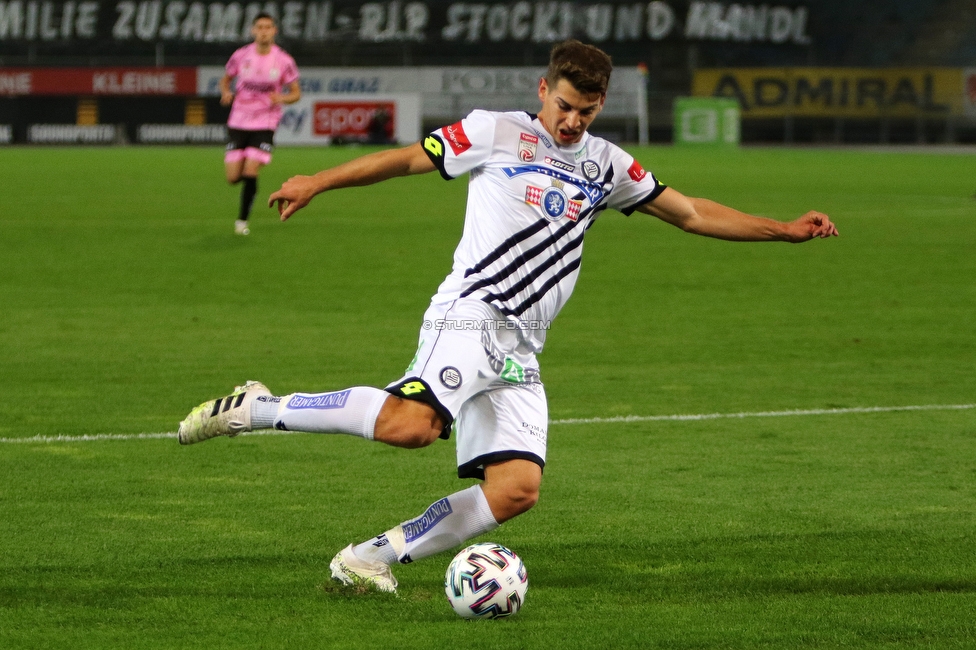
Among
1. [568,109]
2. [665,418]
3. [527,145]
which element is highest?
[568,109]

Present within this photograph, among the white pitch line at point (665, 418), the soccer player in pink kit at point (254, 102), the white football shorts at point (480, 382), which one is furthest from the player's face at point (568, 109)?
the soccer player in pink kit at point (254, 102)

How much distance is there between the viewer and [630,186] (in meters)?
5.14

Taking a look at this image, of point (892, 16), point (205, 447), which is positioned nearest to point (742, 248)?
point (205, 447)

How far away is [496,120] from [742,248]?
11408 millimetres

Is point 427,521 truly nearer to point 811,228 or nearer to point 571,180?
point 571,180

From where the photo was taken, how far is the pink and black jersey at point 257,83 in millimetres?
17016

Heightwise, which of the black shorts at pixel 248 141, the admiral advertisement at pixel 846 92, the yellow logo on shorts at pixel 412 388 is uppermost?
the admiral advertisement at pixel 846 92

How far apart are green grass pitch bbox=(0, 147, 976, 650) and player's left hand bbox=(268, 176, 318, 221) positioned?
127cm

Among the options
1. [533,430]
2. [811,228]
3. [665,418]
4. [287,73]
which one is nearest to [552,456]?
[665,418]

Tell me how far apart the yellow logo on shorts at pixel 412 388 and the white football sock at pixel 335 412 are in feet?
0.19

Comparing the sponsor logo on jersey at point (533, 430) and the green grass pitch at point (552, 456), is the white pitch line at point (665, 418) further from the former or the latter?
the sponsor logo on jersey at point (533, 430)

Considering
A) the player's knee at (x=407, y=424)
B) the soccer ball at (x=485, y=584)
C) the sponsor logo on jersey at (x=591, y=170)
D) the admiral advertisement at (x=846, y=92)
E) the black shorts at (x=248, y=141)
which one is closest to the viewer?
the player's knee at (x=407, y=424)

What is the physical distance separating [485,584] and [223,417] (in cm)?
99

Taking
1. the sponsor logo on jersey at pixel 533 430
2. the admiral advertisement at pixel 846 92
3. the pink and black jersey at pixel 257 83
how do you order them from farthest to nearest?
the admiral advertisement at pixel 846 92 → the pink and black jersey at pixel 257 83 → the sponsor logo on jersey at pixel 533 430
